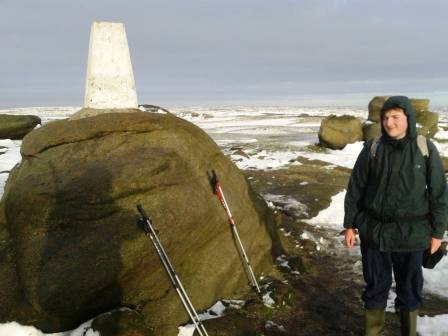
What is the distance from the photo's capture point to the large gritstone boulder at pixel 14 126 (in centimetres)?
2728

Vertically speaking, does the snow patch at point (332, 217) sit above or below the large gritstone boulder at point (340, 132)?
below

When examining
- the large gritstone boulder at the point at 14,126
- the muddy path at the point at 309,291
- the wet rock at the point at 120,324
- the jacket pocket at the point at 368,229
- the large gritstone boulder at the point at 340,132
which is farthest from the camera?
the large gritstone boulder at the point at 14,126

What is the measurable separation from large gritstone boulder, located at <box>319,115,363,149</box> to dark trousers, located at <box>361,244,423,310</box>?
22.2 m

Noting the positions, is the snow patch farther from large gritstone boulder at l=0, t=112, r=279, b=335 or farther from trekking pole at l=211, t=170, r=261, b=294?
trekking pole at l=211, t=170, r=261, b=294

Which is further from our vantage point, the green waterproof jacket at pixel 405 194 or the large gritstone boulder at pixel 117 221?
the large gritstone boulder at pixel 117 221

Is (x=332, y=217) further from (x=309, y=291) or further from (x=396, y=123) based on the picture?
(x=396, y=123)

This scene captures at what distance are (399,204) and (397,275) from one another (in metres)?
1.07

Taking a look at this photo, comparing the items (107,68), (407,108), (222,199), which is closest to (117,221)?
(222,199)

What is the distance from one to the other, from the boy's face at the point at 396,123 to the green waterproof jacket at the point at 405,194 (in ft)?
0.16

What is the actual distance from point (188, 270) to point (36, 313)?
7.99 ft

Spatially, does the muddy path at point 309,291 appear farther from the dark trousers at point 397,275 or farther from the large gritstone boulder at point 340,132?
the large gritstone boulder at point 340,132

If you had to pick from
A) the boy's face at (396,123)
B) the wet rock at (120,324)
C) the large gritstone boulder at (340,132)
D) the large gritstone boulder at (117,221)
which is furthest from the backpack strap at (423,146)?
the large gritstone boulder at (340,132)

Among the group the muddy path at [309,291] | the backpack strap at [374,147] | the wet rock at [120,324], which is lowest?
the muddy path at [309,291]

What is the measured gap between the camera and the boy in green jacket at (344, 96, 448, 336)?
480 centimetres
